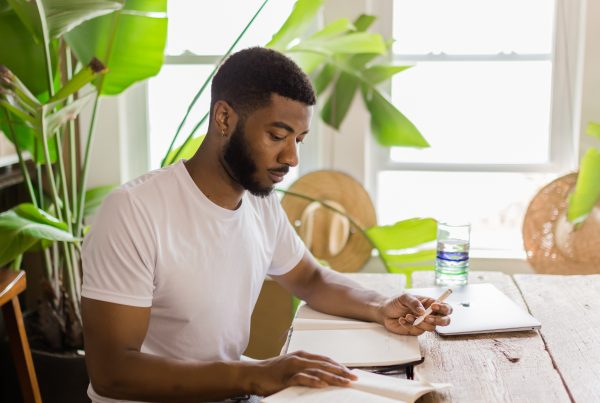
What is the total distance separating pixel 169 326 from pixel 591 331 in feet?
2.51

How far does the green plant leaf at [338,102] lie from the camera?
8.86 feet

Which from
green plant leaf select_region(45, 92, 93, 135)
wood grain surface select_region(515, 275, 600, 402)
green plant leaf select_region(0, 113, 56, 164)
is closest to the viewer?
wood grain surface select_region(515, 275, 600, 402)

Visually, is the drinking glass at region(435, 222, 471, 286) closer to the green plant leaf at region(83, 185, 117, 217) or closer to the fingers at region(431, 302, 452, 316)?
the fingers at region(431, 302, 452, 316)

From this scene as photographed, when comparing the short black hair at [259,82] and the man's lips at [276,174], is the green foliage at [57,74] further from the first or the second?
the man's lips at [276,174]

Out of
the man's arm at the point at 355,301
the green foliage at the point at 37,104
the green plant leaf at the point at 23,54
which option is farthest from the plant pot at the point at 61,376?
the man's arm at the point at 355,301

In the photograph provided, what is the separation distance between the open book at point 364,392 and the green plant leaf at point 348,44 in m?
1.43

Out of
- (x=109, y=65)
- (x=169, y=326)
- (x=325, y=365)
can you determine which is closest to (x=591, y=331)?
(x=325, y=365)

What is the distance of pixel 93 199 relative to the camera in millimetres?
2664

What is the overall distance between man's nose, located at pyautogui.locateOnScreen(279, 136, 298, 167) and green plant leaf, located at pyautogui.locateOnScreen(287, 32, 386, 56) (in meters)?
1.01

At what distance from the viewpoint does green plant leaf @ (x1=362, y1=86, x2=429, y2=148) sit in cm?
256

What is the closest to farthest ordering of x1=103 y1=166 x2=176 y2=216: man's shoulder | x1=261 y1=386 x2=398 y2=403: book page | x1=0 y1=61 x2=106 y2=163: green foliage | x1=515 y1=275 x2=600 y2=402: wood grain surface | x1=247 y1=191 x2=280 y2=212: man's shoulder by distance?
x1=261 y1=386 x2=398 y2=403: book page, x1=515 y1=275 x2=600 y2=402: wood grain surface, x1=103 y1=166 x2=176 y2=216: man's shoulder, x1=247 y1=191 x2=280 y2=212: man's shoulder, x1=0 y1=61 x2=106 y2=163: green foliage

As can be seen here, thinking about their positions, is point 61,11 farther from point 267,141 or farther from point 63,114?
point 267,141

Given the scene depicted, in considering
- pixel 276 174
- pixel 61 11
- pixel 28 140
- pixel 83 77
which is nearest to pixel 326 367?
pixel 276 174

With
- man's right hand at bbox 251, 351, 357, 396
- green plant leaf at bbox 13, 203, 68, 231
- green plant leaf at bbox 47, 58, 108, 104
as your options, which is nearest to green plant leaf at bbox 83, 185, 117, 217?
green plant leaf at bbox 13, 203, 68, 231
